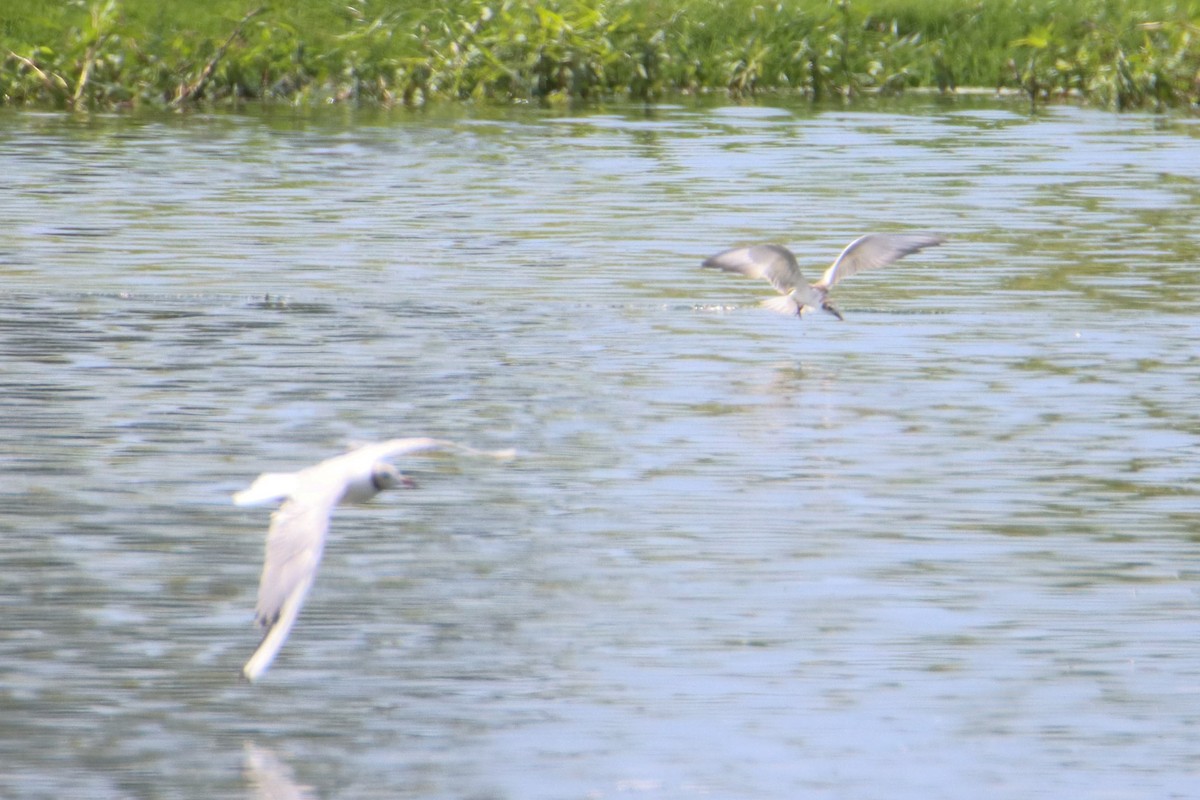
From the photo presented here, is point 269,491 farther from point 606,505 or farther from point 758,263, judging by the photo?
point 758,263

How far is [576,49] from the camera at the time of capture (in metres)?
26.0

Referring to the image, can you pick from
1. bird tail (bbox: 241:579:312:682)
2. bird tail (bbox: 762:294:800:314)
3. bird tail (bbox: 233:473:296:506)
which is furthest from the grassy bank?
bird tail (bbox: 241:579:312:682)

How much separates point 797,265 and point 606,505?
3.15m

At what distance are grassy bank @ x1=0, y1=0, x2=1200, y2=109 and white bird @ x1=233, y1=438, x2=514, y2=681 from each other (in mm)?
17950

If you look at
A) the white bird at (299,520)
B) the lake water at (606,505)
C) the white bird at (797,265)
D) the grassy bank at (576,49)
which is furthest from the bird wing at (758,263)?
the grassy bank at (576,49)

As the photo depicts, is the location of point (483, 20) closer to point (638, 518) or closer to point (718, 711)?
point (638, 518)

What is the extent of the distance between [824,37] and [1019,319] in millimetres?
14861

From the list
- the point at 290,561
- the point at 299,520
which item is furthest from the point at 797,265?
the point at 290,561

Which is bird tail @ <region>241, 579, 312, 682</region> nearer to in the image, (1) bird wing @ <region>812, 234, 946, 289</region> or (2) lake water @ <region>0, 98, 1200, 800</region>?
(2) lake water @ <region>0, 98, 1200, 800</region>

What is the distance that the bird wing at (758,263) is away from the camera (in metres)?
11.2

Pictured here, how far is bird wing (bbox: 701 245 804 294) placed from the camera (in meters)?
11.2

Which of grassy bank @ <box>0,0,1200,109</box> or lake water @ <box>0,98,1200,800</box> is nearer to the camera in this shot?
lake water @ <box>0,98,1200,800</box>

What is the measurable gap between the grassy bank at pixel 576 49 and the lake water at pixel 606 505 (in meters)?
8.18

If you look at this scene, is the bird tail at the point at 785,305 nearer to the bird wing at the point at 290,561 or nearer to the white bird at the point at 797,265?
the white bird at the point at 797,265
